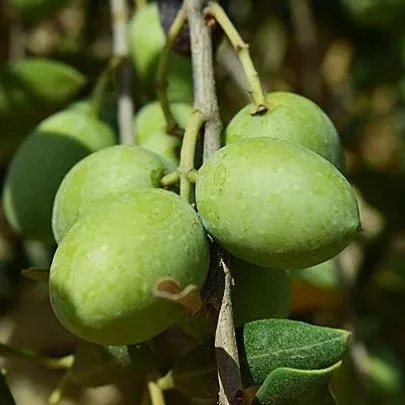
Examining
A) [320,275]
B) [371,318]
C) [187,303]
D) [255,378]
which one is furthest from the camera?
[371,318]

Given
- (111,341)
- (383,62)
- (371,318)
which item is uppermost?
(111,341)

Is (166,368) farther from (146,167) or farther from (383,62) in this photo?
(383,62)

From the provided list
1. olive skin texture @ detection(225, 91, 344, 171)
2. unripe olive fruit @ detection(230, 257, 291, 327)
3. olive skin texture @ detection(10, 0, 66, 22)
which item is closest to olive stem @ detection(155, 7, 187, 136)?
olive skin texture @ detection(225, 91, 344, 171)

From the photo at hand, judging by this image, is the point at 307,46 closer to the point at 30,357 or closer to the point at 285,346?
the point at 30,357

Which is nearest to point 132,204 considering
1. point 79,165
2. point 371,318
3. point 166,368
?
point 79,165

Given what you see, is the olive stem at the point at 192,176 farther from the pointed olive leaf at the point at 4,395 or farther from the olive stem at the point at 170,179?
the pointed olive leaf at the point at 4,395

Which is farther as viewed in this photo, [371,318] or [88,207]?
[371,318]

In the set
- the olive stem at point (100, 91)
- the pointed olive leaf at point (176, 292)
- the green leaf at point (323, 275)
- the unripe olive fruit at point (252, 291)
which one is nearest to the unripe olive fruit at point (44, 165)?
the olive stem at point (100, 91)
